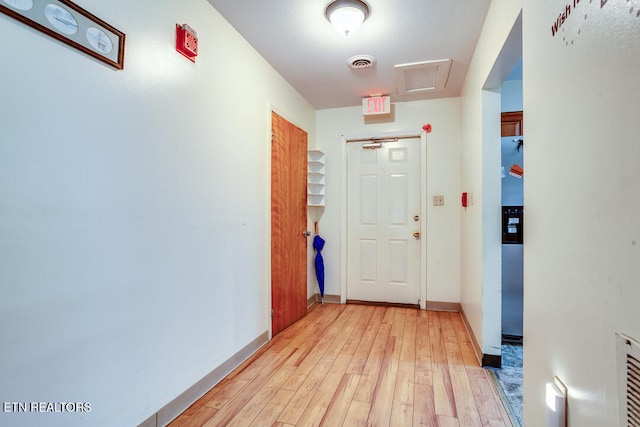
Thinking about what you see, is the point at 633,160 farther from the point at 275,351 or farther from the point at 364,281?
the point at 364,281

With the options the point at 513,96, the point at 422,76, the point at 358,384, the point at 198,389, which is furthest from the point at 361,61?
the point at 198,389

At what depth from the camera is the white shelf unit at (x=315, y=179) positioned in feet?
12.0

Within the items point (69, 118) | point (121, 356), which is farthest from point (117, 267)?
point (69, 118)

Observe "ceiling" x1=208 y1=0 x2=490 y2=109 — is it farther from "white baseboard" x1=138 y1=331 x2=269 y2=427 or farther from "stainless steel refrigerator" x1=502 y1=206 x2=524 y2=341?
"white baseboard" x1=138 y1=331 x2=269 y2=427

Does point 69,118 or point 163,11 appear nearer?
point 69,118

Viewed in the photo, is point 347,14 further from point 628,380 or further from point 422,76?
point 628,380

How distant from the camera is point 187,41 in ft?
5.62

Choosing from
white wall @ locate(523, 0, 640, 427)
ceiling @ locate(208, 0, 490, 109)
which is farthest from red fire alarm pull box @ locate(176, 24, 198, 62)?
white wall @ locate(523, 0, 640, 427)

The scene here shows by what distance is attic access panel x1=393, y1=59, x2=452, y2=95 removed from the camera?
107 inches

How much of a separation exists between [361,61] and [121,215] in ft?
7.29

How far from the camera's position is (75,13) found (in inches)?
45.8

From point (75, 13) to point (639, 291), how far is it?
1929mm

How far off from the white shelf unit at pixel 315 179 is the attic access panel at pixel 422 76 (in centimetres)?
118

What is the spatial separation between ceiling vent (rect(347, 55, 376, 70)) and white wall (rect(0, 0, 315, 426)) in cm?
94
